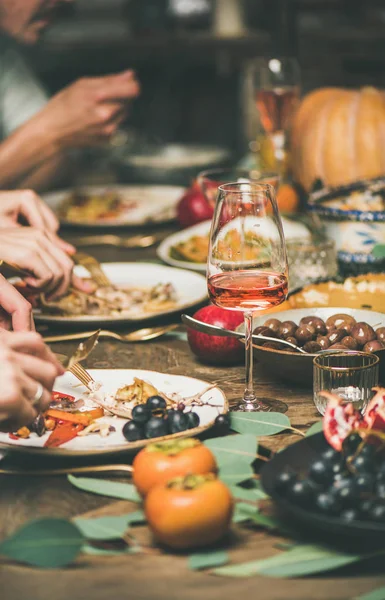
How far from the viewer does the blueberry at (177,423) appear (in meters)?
1.08

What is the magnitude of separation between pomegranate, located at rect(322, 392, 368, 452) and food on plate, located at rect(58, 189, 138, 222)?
1.56 m

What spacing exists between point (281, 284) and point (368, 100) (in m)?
1.58

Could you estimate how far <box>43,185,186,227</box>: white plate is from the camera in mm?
2465

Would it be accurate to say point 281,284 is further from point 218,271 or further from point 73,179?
point 73,179

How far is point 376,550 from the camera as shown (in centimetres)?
86

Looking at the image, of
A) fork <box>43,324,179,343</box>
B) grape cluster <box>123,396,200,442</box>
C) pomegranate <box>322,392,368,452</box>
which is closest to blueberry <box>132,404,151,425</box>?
grape cluster <box>123,396,200,442</box>

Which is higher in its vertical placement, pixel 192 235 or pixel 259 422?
pixel 192 235

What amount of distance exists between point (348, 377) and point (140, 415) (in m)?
0.27

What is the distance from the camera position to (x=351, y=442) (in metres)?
0.96

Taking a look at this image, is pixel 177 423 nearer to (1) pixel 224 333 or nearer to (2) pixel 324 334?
(1) pixel 224 333

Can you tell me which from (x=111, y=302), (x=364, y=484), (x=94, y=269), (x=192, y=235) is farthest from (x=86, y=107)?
(x=364, y=484)

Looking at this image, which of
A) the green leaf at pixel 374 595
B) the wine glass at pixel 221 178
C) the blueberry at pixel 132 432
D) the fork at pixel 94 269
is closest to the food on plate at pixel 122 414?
the blueberry at pixel 132 432

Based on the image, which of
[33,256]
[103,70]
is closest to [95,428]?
[33,256]

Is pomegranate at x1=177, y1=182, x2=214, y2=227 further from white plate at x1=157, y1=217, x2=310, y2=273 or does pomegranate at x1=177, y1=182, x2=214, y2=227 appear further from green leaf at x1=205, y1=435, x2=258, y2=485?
green leaf at x1=205, y1=435, x2=258, y2=485
